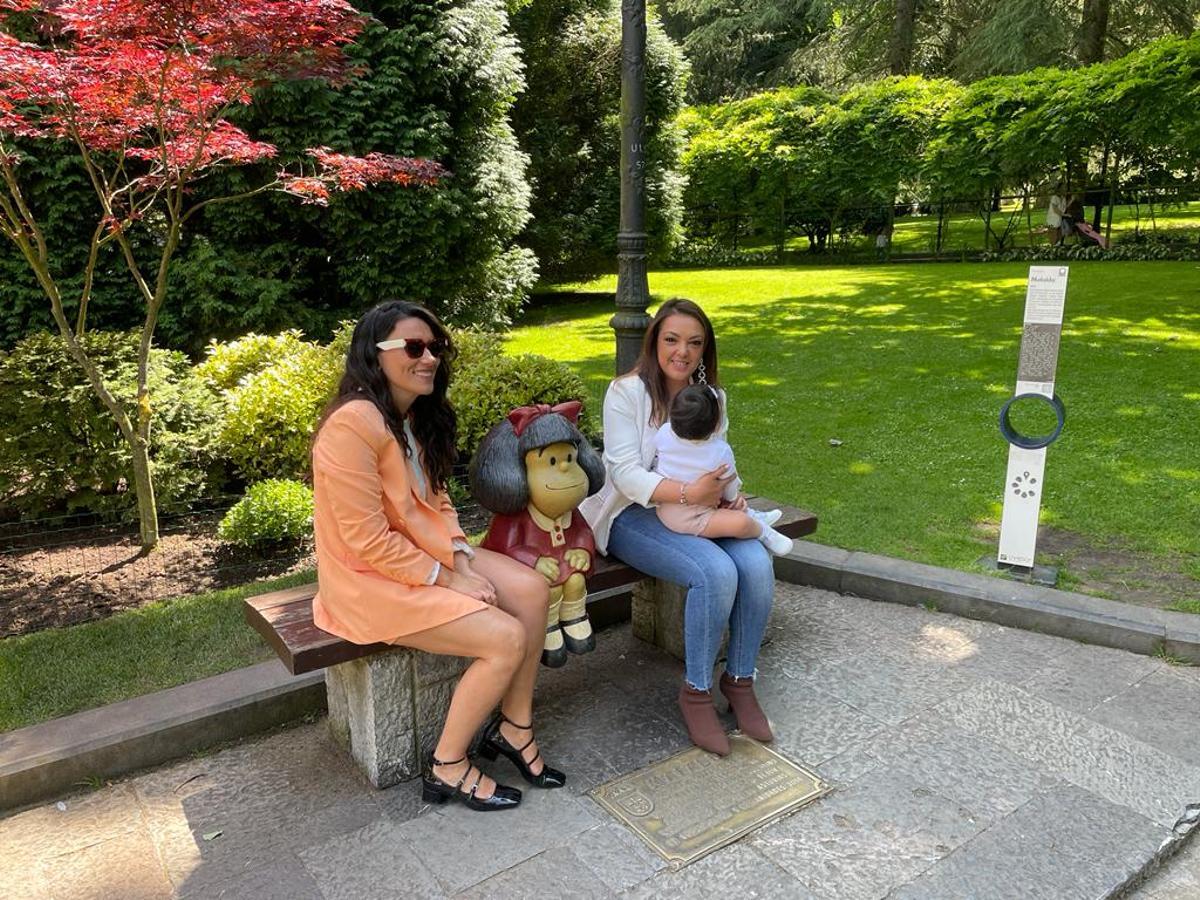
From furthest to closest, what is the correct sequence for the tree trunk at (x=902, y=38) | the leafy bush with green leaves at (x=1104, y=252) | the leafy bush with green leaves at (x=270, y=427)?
the tree trunk at (x=902, y=38) → the leafy bush with green leaves at (x=1104, y=252) → the leafy bush with green leaves at (x=270, y=427)

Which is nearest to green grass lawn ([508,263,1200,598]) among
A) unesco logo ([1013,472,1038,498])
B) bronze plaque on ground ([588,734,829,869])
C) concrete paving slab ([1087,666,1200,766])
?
unesco logo ([1013,472,1038,498])

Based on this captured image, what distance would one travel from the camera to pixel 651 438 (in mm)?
3541

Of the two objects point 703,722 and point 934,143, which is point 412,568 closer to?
point 703,722

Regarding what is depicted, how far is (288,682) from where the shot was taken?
3.35 meters

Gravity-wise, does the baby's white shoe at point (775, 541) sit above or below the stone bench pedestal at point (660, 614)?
above

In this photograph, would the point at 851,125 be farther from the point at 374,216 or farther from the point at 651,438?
the point at 651,438

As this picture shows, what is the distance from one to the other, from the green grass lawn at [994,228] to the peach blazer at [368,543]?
1752 cm

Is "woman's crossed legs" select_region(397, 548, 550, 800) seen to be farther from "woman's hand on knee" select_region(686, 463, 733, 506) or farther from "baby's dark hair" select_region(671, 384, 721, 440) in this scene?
"baby's dark hair" select_region(671, 384, 721, 440)

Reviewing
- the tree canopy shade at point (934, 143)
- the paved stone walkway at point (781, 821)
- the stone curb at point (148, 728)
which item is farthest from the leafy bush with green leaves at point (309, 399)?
the tree canopy shade at point (934, 143)

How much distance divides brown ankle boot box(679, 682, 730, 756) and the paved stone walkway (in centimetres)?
10

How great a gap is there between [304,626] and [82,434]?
3.11 m

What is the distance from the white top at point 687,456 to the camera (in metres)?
3.41

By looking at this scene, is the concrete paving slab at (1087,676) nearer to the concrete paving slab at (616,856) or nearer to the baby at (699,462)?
the baby at (699,462)

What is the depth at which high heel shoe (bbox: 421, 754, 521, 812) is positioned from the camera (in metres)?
2.82
